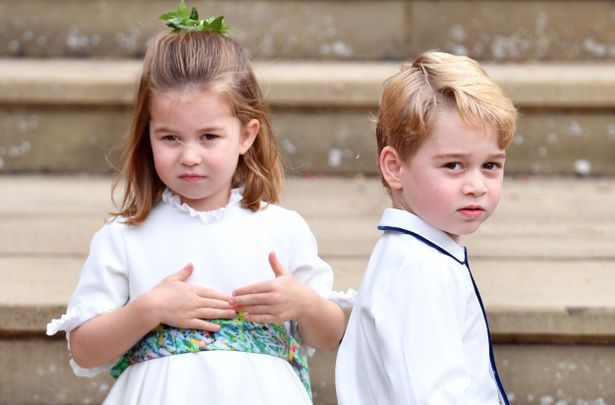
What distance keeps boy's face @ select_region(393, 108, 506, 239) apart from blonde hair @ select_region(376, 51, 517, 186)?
1 centimetres

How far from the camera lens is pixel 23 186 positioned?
315cm

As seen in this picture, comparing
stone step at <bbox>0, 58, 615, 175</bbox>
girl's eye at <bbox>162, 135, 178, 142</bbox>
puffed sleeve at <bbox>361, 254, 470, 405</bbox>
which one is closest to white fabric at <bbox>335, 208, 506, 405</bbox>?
puffed sleeve at <bbox>361, 254, 470, 405</bbox>

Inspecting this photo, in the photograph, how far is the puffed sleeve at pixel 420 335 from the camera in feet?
5.35

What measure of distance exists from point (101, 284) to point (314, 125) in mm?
1436

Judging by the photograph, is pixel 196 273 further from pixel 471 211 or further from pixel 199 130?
pixel 471 211

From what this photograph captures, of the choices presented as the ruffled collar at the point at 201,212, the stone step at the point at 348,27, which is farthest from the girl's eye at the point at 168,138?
the stone step at the point at 348,27

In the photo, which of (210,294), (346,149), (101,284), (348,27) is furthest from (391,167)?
(348,27)

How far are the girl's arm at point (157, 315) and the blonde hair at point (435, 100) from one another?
1.28ft

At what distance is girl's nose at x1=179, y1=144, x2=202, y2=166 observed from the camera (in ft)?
6.11

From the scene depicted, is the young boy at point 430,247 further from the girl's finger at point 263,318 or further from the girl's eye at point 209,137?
the girl's eye at point 209,137

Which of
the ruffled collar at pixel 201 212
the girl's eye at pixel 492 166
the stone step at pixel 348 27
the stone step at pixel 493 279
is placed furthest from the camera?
the stone step at pixel 348 27

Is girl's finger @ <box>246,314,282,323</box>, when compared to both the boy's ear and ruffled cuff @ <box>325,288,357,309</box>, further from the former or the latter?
the boy's ear

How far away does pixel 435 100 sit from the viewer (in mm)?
1708

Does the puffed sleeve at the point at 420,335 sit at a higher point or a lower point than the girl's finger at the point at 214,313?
higher
